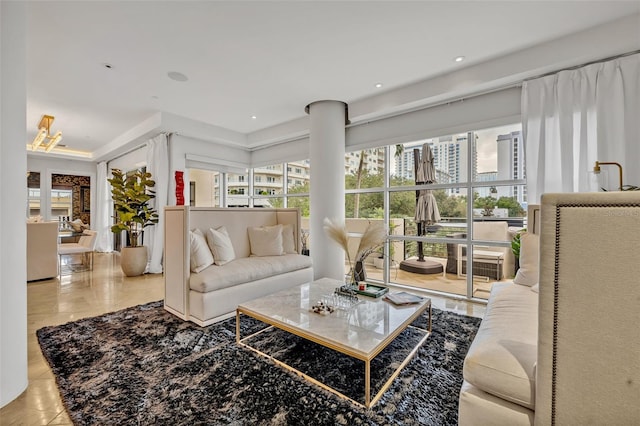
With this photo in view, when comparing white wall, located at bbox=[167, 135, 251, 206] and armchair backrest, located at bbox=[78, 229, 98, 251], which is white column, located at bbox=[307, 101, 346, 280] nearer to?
white wall, located at bbox=[167, 135, 251, 206]

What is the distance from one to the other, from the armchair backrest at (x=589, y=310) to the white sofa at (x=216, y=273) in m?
2.56

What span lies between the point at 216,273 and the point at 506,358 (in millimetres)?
2513

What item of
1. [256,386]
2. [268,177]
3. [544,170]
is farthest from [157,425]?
[268,177]

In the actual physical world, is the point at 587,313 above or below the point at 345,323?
above

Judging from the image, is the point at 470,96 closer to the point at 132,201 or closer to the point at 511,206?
the point at 511,206

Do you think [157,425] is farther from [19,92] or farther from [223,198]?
[223,198]

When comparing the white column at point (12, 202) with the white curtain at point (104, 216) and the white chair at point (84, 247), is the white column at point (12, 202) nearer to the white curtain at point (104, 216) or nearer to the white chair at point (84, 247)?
the white chair at point (84, 247)

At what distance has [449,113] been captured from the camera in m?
3.74

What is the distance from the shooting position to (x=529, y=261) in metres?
2.40

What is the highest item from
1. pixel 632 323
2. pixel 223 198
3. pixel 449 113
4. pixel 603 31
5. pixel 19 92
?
pixel 603 31

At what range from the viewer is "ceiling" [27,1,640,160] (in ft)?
7.70

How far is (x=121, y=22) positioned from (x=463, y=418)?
146 inches

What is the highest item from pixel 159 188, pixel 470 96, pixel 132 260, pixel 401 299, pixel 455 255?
pixel 470 96

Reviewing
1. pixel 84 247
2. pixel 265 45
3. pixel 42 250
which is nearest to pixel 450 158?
pixel 265 45
